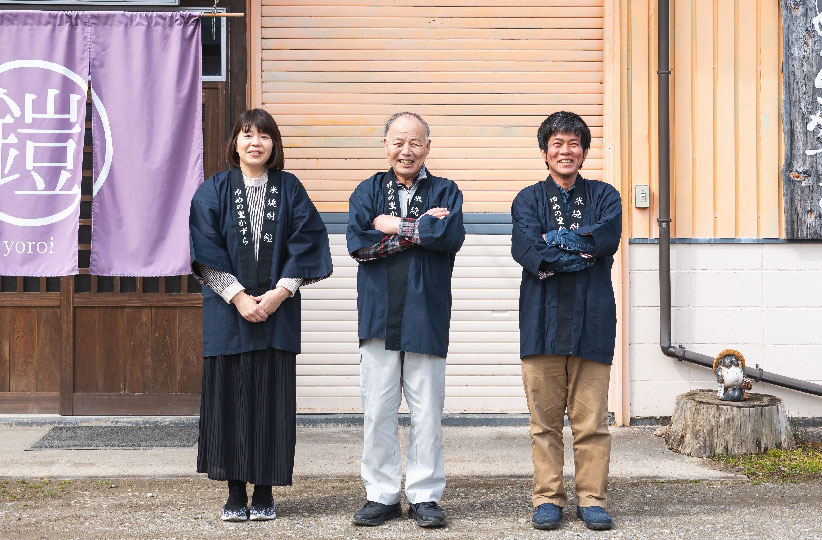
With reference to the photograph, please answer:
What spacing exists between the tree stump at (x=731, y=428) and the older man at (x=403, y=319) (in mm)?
2468

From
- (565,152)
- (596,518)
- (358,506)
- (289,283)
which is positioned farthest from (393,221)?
(596,518)

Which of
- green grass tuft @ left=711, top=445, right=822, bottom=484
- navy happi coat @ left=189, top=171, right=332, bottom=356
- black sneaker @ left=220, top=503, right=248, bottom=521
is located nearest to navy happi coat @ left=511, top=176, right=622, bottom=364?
navy happi coat @ left=189, top=171, right=332, bottom=356

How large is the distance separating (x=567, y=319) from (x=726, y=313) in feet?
10.3

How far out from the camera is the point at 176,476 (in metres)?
5.94

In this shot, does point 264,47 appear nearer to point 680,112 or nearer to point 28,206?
point 28,206

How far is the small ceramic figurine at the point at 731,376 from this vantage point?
667 centimetres

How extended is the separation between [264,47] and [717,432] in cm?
458

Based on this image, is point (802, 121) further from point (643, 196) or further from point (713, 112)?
point (643, 196)

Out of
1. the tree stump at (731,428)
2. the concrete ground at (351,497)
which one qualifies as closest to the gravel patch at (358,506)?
the concrete ground at (351,497)

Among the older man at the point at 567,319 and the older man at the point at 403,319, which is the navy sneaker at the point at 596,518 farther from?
the older man at the point at 403,319

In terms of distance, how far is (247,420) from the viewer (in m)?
4.92

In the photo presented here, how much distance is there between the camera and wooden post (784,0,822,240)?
7.31 m

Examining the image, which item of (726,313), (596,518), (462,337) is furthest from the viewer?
(462,337)

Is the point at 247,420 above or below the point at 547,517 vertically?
above
